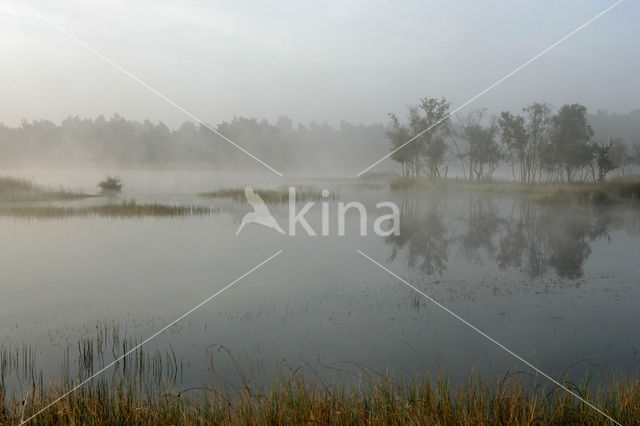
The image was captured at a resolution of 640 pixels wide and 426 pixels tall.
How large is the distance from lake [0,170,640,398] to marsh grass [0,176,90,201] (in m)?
7.85

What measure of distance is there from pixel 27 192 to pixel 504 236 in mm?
23834

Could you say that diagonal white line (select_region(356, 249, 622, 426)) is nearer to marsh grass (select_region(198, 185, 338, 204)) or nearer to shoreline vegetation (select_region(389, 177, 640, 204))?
marsh grass (select_region(198, 185, 338, 204))

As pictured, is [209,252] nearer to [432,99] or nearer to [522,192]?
[522,192]

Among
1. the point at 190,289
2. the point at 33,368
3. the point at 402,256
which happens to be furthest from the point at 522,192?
the point at 33,368

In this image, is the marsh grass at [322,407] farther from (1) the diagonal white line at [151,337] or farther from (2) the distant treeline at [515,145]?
(2) the distant treeline at [515,145]

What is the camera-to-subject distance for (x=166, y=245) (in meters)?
16.9

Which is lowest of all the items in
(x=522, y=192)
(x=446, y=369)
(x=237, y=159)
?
(x=446, y=369)

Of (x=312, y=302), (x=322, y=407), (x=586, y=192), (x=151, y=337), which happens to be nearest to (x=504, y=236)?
(x=312, y=302)

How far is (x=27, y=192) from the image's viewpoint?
28.4 meters

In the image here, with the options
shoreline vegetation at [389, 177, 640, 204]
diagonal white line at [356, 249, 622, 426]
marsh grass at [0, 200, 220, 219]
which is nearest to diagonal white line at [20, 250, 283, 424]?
diagonal white line at [356, 249, 622, 426]

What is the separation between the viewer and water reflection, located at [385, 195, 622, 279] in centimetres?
1465

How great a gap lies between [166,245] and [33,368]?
32.9 feet

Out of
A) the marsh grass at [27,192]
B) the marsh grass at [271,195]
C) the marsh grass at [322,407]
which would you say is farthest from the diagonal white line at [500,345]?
the marsh grass at [27,192]

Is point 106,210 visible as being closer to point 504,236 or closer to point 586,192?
point 504,236
